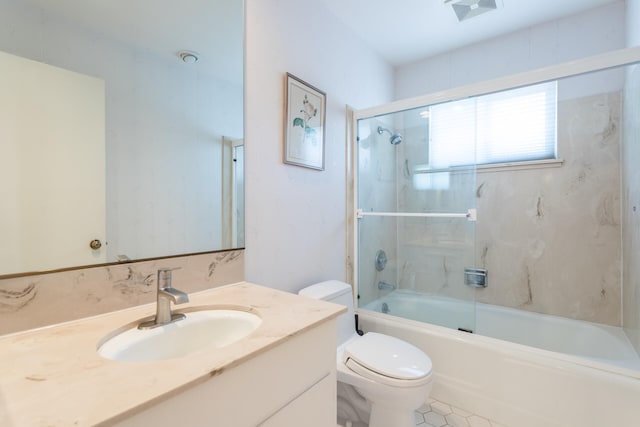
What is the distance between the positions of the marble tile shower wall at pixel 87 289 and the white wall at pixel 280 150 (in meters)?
0.29

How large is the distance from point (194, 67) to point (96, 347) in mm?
1044

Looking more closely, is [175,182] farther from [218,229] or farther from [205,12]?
[205,12]

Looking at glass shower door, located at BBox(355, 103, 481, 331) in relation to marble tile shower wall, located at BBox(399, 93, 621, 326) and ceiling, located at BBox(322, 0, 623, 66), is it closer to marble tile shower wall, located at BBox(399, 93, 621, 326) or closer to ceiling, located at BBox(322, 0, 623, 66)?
marble tile shower wall, located at BBox(399, 93, 621, 326)

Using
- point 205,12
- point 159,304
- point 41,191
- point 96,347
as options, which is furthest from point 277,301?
point 205,12

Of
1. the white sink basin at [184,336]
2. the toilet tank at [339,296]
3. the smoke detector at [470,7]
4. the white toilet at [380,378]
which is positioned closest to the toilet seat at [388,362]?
the white toilet at [380,378]

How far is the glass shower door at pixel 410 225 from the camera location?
6.47 ft

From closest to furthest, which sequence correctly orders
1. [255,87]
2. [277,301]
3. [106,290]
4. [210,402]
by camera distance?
[210,402] < [106,290] < [277,301] < [255,87]

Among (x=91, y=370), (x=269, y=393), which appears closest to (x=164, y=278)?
(x=91, y=370)

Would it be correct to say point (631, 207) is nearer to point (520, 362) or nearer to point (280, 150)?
point (520, 362)

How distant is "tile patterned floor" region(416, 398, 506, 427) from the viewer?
58.2 inches

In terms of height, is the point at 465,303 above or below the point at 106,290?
below

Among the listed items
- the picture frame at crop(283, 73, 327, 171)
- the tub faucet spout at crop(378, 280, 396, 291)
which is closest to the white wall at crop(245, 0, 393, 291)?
the picture frame at crop(283, 73, 327, 171)

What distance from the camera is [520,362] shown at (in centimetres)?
145

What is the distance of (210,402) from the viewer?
57 cm
